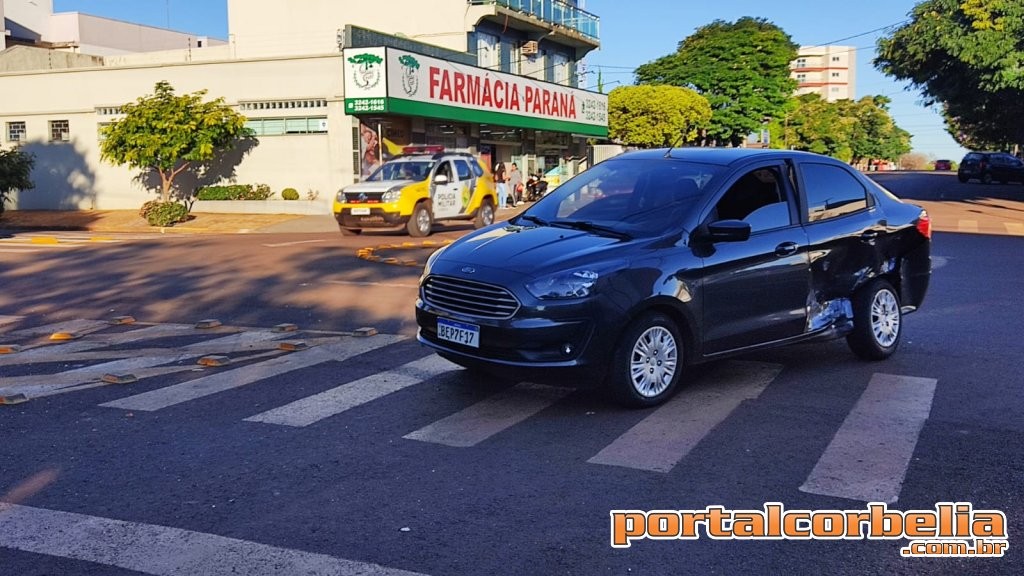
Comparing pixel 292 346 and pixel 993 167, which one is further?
pixel 993 167

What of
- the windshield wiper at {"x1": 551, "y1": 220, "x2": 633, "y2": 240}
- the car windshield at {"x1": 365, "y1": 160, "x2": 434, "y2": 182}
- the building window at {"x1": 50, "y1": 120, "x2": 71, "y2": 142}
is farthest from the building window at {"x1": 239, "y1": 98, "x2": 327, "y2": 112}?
the windshield wiper at {"x1": 551, "y1": 220, "x2": 633, "y2": 240}

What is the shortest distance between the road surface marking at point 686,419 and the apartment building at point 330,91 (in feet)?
73.9

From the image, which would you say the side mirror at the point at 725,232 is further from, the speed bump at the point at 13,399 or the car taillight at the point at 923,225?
the speed bump at the point at 13,399

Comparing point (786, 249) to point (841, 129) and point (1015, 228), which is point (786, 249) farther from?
point (841, 129)

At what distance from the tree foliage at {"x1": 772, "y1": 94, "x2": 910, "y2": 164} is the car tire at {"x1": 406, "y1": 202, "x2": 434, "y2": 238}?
5690cm

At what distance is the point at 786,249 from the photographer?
746cm

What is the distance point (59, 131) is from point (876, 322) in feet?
110

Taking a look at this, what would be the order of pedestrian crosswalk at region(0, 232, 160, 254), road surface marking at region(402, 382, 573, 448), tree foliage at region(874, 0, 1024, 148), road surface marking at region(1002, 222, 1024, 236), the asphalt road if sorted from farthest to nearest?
1. tree foliage at region(874, 0, 1024, 148)
2. road surface marking at region(1002, 222, 1024, 236)
3. pedestrian crosswalk at region(0, 232, 160, 254)
4. road surface marking at region(402, 382, 573, 448)
5. the asphalt road

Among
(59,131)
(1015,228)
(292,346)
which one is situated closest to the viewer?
(292,346)

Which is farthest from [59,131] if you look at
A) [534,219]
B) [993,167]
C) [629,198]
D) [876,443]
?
[993,167]

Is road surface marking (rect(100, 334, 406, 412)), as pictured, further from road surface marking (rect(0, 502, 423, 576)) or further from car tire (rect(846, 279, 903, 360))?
car tire (rect(846, 279, 903, 360))

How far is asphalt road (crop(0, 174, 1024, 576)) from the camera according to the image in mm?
4332

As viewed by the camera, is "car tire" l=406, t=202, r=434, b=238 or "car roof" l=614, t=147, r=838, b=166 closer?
"car roof" l=614, t=147, r=838, b=166

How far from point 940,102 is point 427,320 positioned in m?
36.7
